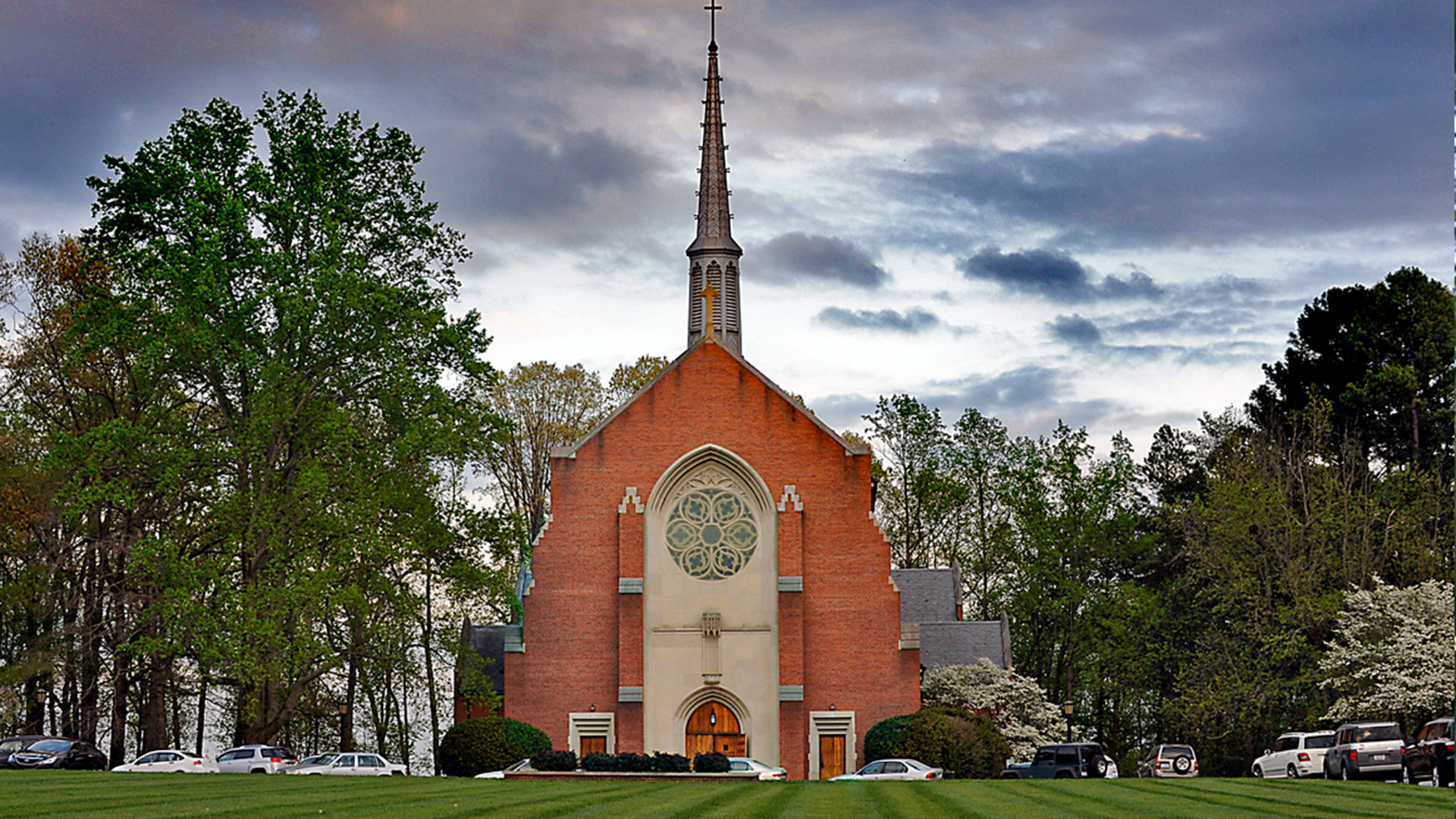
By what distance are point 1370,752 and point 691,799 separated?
18.5 meters

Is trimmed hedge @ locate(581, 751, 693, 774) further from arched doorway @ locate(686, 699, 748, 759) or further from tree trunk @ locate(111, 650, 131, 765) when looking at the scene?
tree trunk @ locate(111, 650, 131, 765)

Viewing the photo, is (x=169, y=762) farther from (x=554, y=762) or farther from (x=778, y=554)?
(x=778, y=554)

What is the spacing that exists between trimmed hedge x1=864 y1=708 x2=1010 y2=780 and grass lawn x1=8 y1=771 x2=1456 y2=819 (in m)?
11.5

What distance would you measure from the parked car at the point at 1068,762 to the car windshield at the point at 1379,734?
12.2 metres

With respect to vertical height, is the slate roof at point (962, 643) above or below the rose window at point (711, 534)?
below

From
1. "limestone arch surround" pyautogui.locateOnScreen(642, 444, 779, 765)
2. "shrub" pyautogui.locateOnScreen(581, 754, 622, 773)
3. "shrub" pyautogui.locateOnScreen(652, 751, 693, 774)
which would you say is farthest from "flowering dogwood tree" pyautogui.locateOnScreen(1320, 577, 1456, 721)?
"shrub" pyautogui.locateOnScreen(581, 754, 622, 773)

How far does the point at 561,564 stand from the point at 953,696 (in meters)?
14.6

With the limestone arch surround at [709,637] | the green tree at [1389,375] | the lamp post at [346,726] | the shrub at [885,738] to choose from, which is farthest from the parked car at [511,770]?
the green tree at [1389,375]

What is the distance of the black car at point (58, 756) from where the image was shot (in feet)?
129

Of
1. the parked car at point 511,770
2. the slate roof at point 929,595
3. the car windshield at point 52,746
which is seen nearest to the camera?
the parked car at point 511,770

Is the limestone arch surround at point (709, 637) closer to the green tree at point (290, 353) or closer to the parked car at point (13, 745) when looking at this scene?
the green tree at point (290, 353)

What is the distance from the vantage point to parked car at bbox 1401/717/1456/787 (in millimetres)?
27891

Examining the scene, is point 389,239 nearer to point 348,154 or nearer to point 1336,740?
point 348,154

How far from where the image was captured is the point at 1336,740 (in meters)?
34.4
